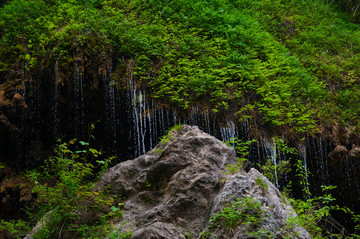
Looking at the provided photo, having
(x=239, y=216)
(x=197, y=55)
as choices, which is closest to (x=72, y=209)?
(x=239, y=216)

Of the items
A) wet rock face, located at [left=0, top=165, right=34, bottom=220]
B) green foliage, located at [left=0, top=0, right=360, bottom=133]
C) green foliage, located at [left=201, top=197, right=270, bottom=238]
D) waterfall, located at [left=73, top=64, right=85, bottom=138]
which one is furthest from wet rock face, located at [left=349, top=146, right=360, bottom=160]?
wet rock face, located at [left=0, top=165, right=34, bottom=220]

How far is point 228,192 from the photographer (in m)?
3.67

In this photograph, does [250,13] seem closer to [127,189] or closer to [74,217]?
[127,189]

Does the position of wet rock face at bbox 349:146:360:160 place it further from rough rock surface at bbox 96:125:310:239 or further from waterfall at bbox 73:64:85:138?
waterfall at bbox 73:64:85:138

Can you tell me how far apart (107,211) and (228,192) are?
1962 mm

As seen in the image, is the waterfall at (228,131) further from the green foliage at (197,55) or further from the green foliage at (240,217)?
the green foliage at (240,217)

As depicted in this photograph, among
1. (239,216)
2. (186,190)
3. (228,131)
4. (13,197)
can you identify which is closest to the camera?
(239,216)

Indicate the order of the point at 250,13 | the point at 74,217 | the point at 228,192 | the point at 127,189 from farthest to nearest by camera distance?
1. the point at 250,13
2. the point at 127,189
3. the point at 74,217
4. the point at 228,192

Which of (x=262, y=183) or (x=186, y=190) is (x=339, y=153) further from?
(x=186, y=190)

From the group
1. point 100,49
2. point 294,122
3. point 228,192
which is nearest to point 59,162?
point 228,192

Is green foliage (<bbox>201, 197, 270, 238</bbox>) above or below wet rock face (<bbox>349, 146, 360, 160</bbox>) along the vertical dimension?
above

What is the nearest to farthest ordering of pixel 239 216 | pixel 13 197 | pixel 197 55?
pixel 239 216 → pixel 13 197 → pixel 197 55

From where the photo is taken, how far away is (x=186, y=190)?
4051mm

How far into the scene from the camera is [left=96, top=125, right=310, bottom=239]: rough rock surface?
3.52 meters
